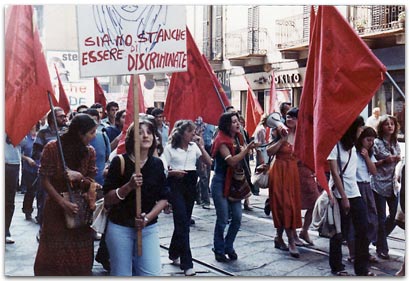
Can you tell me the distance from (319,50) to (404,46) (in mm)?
789

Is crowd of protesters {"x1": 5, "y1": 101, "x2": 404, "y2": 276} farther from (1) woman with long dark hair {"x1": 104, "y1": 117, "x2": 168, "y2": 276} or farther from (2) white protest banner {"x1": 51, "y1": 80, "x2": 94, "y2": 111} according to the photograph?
(2) white protest banner {"x1": 51, "y1": 80, "x2": 94, "y2": 111}

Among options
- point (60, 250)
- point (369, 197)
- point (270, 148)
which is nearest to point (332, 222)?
point (369, 197)

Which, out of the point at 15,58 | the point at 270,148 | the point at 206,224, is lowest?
the point at 206,224

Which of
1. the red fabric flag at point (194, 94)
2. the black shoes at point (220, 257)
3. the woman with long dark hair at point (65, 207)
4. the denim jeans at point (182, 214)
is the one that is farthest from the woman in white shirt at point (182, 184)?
the woman with long dark hair at point (65, 207)

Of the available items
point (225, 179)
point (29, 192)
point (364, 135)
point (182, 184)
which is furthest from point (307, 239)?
point (29, 192)

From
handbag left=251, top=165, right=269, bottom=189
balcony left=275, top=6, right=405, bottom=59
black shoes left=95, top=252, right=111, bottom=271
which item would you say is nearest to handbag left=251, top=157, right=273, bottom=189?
handbag left=251, top=165, right=269, bottom=189

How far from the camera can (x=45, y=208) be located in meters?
4.18

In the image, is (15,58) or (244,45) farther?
(244,45)

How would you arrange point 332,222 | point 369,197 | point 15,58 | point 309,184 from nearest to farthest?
point 15,58
point 332,222
point 369,197
point 309,184

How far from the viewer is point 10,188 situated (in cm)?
517

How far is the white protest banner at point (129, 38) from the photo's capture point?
4320mm

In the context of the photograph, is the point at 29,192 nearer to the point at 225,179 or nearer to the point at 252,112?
the point at 225,179

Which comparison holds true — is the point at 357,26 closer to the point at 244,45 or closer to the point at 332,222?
the point at 244,45

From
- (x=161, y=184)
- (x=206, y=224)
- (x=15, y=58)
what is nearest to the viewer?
(x=161, y=184)
